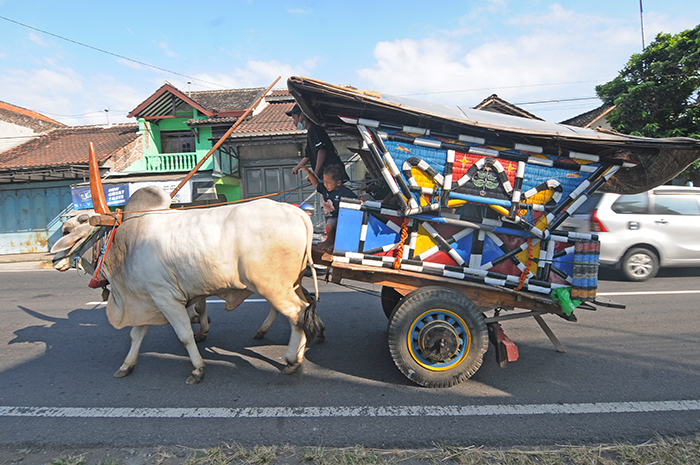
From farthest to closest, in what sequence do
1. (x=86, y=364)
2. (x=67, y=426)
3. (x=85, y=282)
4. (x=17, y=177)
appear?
(x=17, y=177), (x=85, y=282), (x=86, y=364), (x=67, y=426)

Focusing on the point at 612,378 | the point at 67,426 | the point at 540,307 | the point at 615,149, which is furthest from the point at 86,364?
the point at 615,149

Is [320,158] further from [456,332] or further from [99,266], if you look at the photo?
[99,266]

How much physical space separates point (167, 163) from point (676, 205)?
1736 cm

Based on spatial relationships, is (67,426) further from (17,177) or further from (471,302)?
(17,177)

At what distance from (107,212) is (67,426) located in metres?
1.96

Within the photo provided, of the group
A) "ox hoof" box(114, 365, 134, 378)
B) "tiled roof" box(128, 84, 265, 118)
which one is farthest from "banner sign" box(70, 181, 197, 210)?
"ox hoof" box(114, 365, 134, 378)

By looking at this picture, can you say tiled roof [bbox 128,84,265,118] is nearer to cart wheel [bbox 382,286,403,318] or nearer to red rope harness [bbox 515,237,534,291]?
cart wheel [bbox 382,286,403,318]

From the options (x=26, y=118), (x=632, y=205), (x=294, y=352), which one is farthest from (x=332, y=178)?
(x=26, y=118)

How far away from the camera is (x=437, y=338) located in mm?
3188

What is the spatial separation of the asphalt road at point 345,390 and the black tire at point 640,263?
6.35ft

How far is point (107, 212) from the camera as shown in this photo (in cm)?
380

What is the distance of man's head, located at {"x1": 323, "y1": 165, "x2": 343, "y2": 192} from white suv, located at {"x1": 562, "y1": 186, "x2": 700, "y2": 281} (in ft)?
17.2

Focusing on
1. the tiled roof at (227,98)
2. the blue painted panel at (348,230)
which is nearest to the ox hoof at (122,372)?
the blue painted panel at (348,230)

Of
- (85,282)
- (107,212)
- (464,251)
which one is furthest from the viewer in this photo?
(85,282)
